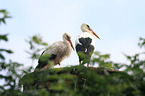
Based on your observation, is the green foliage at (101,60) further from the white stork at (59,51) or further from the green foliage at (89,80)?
the white stork at (59,51)

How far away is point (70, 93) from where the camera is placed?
216cm

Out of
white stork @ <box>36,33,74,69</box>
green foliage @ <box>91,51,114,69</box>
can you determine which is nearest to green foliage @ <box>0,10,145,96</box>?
green foliage @ <box>91,51,114,69</box>

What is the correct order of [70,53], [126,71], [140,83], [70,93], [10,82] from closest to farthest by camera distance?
1. [70,93]
2. [140,83]
3. [10,82]
4. [126,71]
5. [70,53]

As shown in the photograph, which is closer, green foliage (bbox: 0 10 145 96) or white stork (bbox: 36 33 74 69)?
green foliage (bbox: 0 10 145 96)

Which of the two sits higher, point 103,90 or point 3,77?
point 3,77

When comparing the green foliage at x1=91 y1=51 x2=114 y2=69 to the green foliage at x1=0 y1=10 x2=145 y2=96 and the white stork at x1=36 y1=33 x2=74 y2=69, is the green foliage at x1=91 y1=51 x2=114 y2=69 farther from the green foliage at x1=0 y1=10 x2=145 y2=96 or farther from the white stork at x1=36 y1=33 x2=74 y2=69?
the white stork at x1=36 y1=33 x2=74 y2=69

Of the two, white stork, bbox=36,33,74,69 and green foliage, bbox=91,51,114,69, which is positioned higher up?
white stork, bbox=36,33,74,69

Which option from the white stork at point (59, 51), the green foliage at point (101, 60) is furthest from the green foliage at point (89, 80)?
the white stork at point (59, 51)

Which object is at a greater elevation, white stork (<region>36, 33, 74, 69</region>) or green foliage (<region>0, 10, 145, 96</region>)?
white stork (<region>36, 33, 74, 69</region>)

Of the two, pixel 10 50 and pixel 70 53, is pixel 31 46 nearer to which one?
pixel 10 50

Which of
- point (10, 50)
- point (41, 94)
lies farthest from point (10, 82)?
point (41, 94)

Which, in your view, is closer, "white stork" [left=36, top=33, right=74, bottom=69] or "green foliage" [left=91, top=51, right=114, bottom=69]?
"green foliage" [left=91, top=51, right=114, bottom=69]

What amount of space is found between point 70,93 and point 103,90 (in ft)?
1.03

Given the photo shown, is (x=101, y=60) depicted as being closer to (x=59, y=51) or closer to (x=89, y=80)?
(x=89, y=80)
